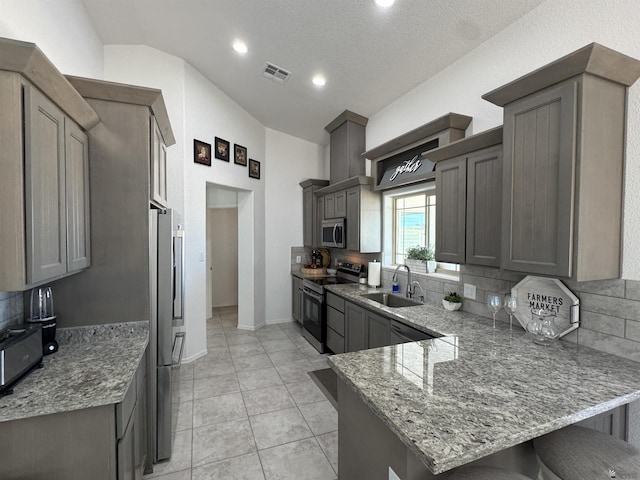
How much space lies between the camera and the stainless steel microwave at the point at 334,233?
410 cm

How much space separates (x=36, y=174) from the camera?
4.32 feet

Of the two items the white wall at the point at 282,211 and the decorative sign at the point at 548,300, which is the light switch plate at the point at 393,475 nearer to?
the decorative sign at the point at 548,300

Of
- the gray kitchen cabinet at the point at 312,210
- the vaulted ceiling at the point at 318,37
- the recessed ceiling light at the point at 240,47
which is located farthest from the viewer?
the gray kitchen cabinet at the point at 312,210

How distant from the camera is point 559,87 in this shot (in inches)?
60.9

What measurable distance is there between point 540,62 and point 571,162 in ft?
3.26

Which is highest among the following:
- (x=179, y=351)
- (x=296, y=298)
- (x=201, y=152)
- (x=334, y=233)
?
(x=201, y=152)

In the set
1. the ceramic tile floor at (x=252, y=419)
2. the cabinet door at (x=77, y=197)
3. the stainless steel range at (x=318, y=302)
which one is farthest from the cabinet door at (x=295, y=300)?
the cabinet door at (x=77, y=197)

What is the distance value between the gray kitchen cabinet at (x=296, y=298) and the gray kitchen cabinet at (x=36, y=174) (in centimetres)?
342

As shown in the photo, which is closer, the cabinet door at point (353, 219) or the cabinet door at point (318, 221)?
the cabinet door at point (353, 219)

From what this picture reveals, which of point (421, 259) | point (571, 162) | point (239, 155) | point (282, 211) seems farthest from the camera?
point (282, 211)

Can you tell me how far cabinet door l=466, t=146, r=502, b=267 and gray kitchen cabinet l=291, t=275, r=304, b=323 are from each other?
119 inches

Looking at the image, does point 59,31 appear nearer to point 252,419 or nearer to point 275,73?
point 275,73

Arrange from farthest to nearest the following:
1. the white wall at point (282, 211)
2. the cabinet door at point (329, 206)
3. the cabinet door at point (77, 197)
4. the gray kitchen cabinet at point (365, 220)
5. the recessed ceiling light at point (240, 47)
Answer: the white wall at point (282, 211)
the cabinet door at point (329, 206)
the gray kitchen cabinet at point (365, 220)
the recessed ceiling light at point (240, 47)
the cabinet door at point (77, 197)

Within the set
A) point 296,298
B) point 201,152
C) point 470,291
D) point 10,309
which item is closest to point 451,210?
point 470,291
